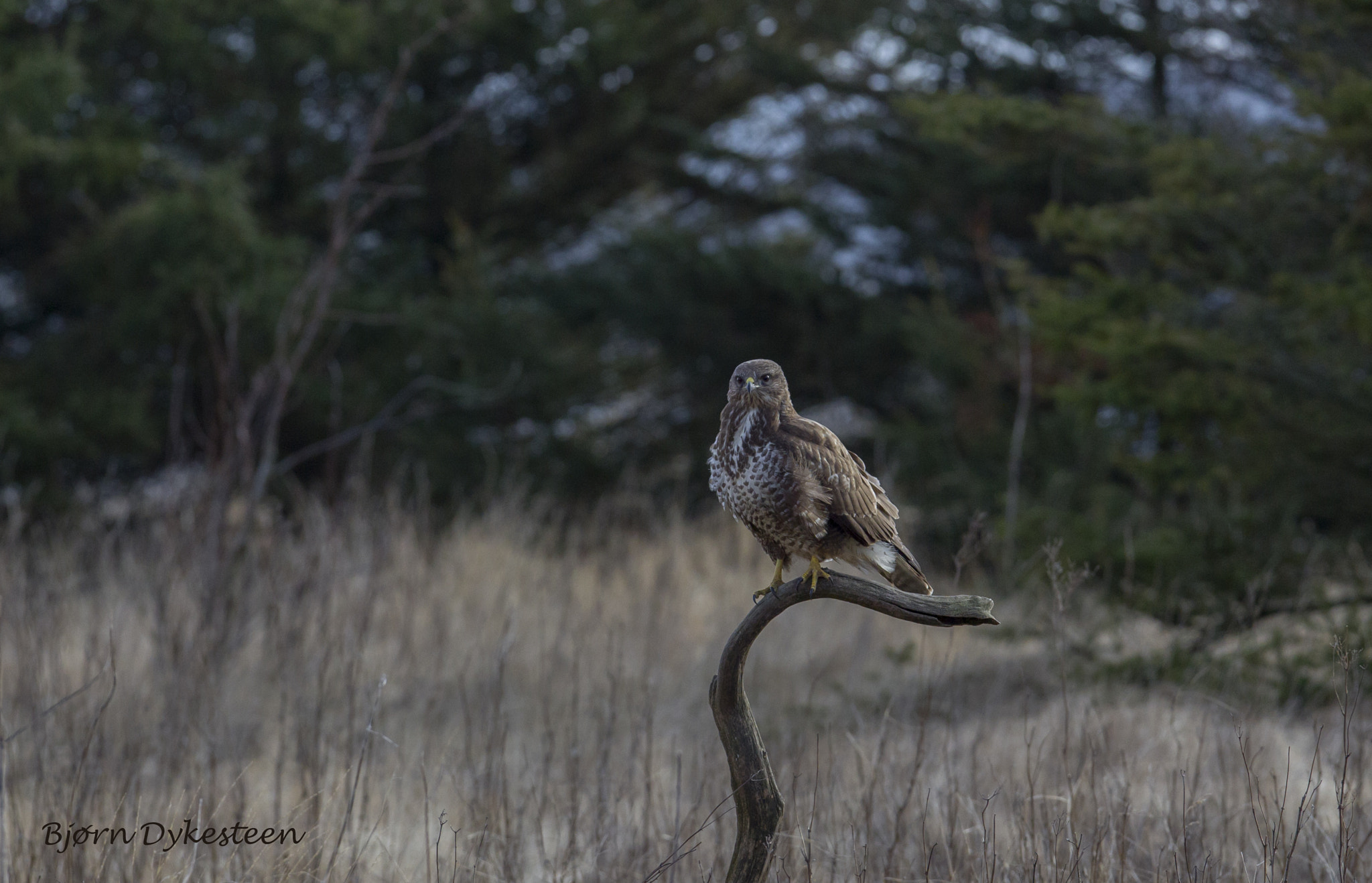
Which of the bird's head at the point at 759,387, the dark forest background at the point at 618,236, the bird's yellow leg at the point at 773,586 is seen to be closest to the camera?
the bird's head at the point at 759,387

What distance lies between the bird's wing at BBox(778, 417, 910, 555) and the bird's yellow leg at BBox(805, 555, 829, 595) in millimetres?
78

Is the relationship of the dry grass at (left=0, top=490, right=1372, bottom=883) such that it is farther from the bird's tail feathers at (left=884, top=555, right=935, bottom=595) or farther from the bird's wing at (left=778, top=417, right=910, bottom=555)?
the bird's wing at (left=778, top=417, right=910, bottom=555)

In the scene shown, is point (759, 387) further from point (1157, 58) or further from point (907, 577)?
point (1157, 58)

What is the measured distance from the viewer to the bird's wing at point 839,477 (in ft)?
5.78

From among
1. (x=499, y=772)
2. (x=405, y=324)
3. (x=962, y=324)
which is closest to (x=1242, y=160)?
(x=962, y=324)

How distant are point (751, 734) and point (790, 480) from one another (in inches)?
16.5

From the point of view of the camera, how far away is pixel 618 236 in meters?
9.23

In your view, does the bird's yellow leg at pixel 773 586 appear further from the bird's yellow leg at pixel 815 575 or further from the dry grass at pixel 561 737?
the dry grass at pixel 561 737

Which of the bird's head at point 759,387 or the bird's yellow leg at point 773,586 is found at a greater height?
the bird's head at point 759,387

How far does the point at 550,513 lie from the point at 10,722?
189 inches

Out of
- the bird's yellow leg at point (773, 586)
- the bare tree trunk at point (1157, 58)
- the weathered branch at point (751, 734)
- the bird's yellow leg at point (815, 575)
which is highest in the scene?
the bare tree trunk at point (1157, 58)

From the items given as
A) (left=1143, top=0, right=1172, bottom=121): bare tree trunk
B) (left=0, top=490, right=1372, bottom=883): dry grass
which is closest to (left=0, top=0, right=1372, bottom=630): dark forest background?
(left=1143, top=0, right=1172, bottom=121): bare tree trunk

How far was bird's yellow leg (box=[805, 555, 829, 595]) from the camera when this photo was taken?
1.76m

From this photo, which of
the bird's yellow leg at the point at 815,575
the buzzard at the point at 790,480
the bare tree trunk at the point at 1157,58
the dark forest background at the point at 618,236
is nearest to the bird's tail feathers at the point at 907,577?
the buzzard at the point at 790,480
